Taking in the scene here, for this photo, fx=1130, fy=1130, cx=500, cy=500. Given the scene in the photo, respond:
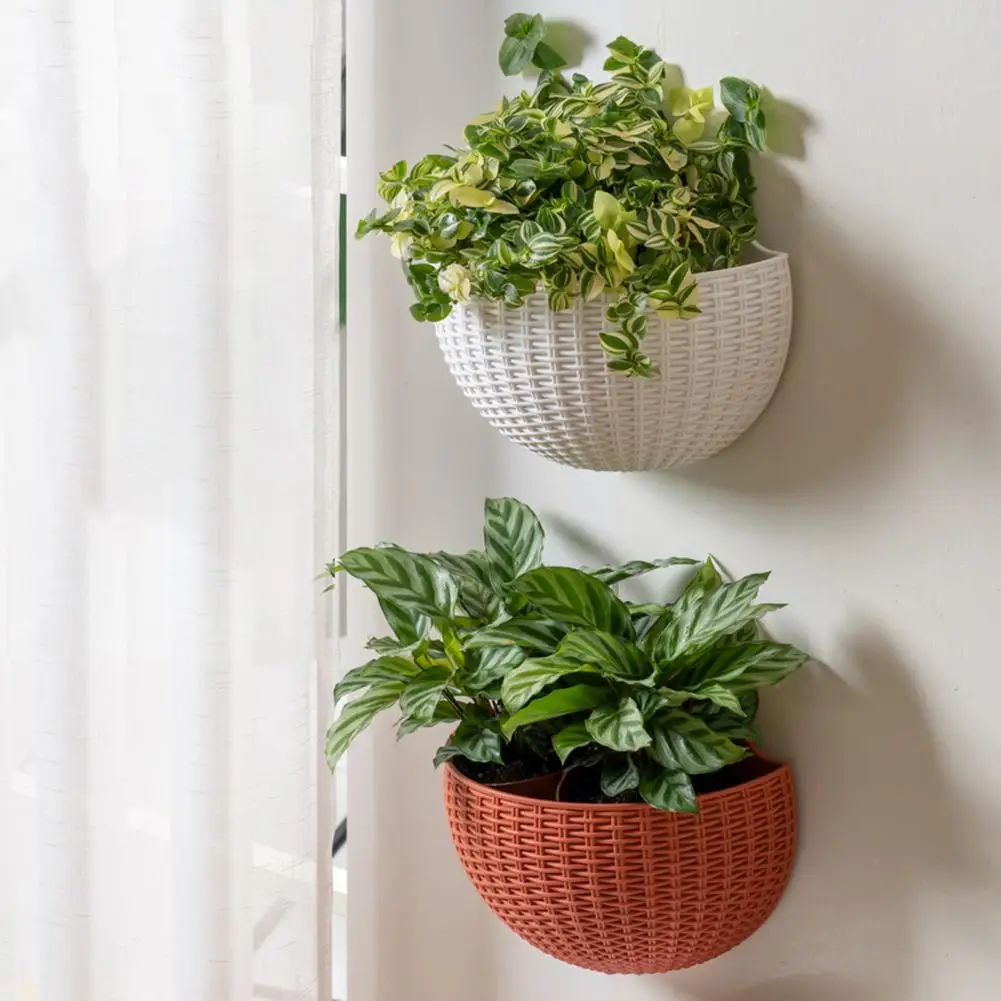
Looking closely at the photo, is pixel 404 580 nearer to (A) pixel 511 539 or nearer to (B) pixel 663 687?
(A) pixel 511 539

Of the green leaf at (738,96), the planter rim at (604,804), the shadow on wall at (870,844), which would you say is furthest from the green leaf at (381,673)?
the green leaf at (738,96)

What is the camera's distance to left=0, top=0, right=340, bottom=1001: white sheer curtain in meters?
1.03

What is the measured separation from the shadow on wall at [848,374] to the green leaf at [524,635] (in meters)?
0.23

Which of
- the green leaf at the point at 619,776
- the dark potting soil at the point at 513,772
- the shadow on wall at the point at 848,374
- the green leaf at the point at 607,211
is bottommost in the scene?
the dark potting soil at the point at 513,772

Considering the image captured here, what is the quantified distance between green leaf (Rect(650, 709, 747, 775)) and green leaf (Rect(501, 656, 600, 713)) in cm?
7

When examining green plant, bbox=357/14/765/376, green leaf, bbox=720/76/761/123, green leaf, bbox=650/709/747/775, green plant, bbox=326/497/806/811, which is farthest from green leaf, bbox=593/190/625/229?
green leaf, bbox=650/709/747/775

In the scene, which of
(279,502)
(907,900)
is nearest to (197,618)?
(279,502)

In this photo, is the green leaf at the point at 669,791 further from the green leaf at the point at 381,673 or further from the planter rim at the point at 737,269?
the planter rim at the point at 737,269

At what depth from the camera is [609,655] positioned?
946mm

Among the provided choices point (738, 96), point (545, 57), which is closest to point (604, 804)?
point (738, 96)

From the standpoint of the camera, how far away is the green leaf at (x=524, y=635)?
3.29 feet

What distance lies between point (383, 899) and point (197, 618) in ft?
1.78

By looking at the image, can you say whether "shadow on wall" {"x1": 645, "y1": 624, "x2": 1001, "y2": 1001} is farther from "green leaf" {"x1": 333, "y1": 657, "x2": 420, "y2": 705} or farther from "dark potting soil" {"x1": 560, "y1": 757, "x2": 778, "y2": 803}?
"green leaf" {"x1": 333, "y1": 657, "x2": 420, "y2": 705}

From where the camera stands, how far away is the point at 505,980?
1366 millimetres
